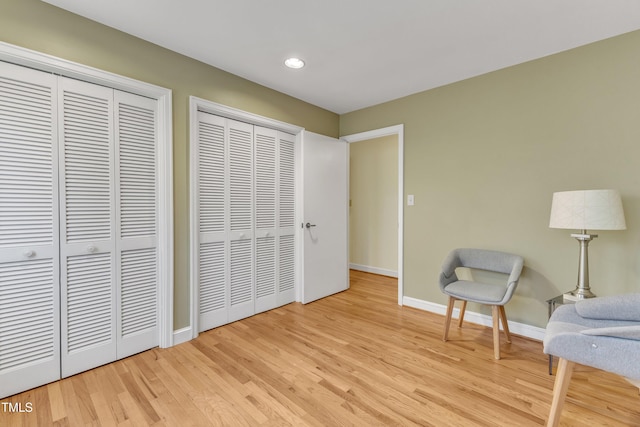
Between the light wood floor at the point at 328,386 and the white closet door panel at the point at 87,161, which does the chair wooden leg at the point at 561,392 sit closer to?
the light wood floor at the point at 328,386

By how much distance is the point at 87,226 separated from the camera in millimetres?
1875

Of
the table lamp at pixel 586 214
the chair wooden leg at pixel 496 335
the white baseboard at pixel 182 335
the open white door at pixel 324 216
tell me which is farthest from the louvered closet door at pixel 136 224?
the table lamp at pixel 586 214

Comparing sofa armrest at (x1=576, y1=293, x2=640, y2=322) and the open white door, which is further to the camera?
the open white door

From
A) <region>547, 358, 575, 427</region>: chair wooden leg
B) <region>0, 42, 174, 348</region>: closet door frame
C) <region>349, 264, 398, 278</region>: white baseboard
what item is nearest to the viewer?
<region>547, 358, 575, 427</region>: chair wooden leg

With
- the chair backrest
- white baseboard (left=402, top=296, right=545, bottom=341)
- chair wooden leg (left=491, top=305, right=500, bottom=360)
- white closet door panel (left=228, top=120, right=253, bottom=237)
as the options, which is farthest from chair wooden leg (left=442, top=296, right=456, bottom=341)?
white closet door panel (left=228, top=120, right=253, bottom=237)

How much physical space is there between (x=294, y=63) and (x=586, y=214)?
2423 mm

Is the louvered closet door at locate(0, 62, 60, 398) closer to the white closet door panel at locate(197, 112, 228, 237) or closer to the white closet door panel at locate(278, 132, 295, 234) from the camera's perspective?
the white closet door panel at locate(197, 112, 228, 237)

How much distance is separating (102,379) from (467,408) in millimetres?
2266

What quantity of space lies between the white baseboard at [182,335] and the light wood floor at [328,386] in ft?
0.18

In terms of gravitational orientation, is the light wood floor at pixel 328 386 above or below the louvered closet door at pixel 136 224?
below

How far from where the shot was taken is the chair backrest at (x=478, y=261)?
7.70 ft

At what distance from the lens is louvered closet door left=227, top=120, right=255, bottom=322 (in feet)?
8.79

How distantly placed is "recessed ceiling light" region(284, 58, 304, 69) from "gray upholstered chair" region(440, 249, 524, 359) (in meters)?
2.19

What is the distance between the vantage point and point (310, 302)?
10.7ft
